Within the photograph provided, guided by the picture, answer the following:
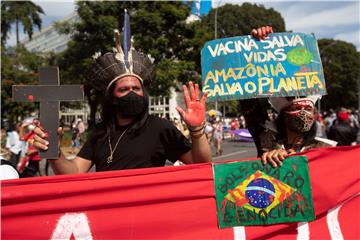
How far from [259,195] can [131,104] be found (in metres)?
1.05

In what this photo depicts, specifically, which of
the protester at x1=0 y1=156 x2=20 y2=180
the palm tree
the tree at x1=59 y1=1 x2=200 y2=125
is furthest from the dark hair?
the palm tree

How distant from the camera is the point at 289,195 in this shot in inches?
103

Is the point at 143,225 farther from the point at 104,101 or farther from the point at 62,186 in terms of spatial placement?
the point at 104,101

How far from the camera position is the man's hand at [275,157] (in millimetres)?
2584

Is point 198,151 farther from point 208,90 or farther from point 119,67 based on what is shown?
point 119,67

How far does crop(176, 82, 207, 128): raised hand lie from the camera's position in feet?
7.61

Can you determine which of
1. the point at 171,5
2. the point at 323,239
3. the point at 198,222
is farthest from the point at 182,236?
the point at 171,5

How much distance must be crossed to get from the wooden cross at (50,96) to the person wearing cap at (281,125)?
4.29 ft

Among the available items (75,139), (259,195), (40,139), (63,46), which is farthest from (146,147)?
(63,46)

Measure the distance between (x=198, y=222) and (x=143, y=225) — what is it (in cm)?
37

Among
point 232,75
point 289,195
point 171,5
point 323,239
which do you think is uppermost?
point 171,5

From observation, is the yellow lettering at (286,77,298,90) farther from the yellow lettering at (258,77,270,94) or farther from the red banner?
the red banner

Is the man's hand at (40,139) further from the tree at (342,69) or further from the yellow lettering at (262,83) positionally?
the tree at (342,69)

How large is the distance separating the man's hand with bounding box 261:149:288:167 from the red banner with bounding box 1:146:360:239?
0.20m
